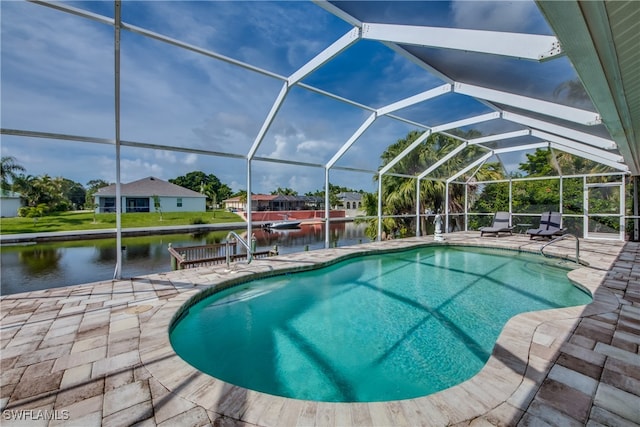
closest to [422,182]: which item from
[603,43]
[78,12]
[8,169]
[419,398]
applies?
[603,43]

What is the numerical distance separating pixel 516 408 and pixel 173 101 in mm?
7618

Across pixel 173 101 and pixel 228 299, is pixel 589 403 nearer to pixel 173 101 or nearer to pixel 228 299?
pixel 228 299

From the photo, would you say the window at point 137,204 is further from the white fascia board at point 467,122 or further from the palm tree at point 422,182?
the white fascia board at point 467,122

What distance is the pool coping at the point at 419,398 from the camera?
6.23 ft

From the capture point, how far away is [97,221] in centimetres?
1363

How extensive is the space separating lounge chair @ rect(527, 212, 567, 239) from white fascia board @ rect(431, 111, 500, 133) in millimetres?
5787

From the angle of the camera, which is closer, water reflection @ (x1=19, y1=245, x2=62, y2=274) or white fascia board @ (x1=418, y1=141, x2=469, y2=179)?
white fascia board @ (x1=418, y1=141, x2=469, y2=179)

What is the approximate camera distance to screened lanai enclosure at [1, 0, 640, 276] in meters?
2.89

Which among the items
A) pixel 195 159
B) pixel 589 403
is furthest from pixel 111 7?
pixel 589 403

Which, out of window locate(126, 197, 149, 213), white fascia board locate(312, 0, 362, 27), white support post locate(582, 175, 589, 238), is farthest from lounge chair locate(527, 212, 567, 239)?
window locate(126, 197, 149, 213)

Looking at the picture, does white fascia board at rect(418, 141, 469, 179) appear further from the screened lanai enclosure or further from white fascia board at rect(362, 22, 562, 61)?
white fascia board at rect(362, 22, 562, 61)

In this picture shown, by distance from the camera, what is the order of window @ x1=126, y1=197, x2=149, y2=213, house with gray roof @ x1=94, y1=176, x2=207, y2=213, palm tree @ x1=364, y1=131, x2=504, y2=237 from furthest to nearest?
1. window @ x1=126, y1=197, x2=149, y2=213
2. house with gray roof @ x1=94, y1=176, x2=207, y2=213
3. palm tree @ x1=364, y1=131, x2=504, y2=237

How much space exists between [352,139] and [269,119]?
280 cm

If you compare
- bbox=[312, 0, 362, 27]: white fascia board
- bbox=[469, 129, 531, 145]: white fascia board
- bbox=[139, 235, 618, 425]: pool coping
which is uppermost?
bbox=[312, 0, 362, 27]: white fascia board
